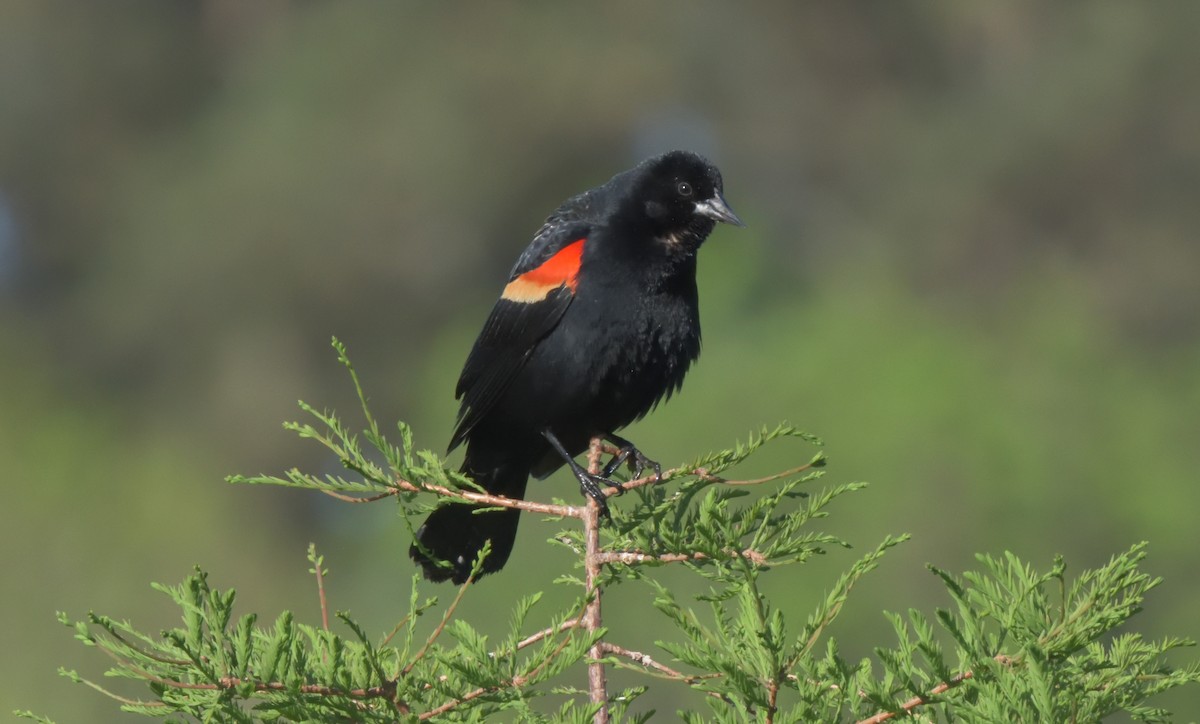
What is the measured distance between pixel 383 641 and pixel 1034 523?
15.6 metres

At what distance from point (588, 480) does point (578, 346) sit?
1.63ft

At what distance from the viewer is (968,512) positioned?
16703 millimetres

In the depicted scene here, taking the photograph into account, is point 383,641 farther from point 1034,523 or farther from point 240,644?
point 1034,523

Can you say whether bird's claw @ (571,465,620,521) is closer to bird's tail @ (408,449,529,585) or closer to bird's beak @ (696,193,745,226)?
bird's tail @ (408,449,529,585)

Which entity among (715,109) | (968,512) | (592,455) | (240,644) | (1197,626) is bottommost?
(240,644)

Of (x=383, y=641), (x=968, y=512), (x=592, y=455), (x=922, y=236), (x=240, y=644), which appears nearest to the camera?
(x=240, y=644)

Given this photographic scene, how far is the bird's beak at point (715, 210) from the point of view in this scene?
13.4ft

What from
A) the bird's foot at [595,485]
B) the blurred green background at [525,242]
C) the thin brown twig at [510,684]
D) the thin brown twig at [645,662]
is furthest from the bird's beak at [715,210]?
the blurred green background at [525,242]

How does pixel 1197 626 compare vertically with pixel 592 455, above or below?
above

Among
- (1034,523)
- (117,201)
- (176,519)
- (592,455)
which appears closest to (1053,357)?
(1034,523)

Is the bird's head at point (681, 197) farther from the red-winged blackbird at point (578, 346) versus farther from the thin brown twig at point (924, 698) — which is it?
the thin brown twig at point (924, 698)

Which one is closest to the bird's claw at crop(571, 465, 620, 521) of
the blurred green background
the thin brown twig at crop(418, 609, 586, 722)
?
the thin brown twig at crop(418, 609, 586, 722)

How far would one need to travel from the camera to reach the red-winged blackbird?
3.71m

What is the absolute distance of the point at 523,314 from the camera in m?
3.89
